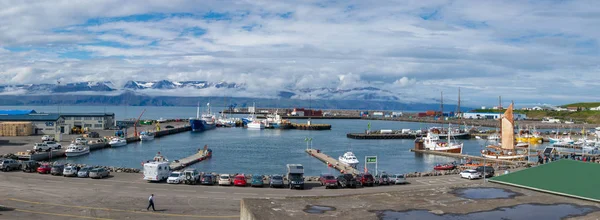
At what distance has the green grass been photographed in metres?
20.0

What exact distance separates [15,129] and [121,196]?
49.6 metres

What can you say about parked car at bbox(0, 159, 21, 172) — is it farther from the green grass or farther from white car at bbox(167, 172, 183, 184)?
the green grass

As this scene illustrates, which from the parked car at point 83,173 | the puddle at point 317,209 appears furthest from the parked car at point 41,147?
the puddle at point 317,209

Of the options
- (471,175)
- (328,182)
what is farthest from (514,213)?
(471,175)

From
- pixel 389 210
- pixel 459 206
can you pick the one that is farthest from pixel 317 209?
pixel 459 206

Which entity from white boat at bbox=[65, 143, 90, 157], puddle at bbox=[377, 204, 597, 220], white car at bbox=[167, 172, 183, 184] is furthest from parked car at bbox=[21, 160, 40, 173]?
puddle at bbox=[377, 204, 597, 220]

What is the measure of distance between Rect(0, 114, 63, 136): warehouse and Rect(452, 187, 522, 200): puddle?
61.5 metres

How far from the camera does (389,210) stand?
17.9 meters

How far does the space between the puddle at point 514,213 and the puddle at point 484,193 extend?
170cm

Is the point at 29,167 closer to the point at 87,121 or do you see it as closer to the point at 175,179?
the point at 175,179

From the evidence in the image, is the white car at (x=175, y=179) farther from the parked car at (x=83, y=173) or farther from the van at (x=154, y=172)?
the parked car at (x=83, y=173)

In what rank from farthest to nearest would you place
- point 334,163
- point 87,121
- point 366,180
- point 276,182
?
point 87,121
point 334,163
point 366,180
point 276,182

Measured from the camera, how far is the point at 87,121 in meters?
84.6

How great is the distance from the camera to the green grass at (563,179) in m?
20.0
